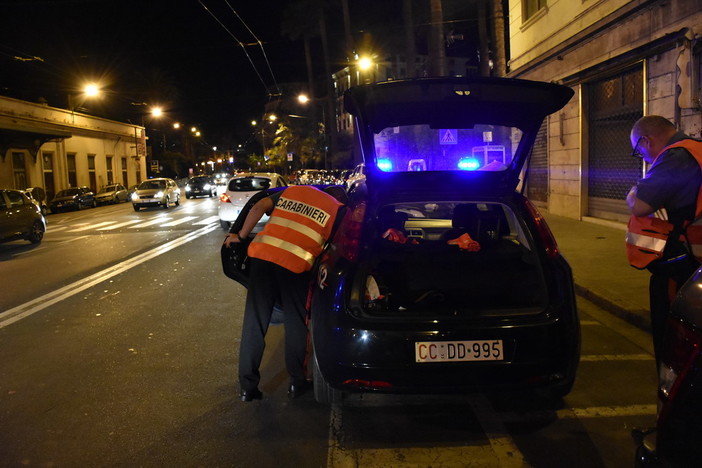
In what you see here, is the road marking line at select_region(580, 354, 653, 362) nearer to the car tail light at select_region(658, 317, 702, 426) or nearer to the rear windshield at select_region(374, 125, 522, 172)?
the rear windshield at select_region(374, 125, 522, 172)

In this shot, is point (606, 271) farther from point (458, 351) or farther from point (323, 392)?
point (323, 392)

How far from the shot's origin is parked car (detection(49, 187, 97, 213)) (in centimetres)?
2998

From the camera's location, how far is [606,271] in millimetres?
8078

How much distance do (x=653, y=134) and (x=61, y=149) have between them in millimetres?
39642

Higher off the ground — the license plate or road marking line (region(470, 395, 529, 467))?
the license plate

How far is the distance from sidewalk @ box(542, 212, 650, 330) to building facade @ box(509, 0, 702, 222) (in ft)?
4.54

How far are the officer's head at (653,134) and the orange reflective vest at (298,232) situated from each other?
7.03 feet

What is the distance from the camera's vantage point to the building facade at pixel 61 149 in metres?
31.4

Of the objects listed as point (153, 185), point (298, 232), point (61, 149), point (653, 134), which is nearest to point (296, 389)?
point (298, 232)

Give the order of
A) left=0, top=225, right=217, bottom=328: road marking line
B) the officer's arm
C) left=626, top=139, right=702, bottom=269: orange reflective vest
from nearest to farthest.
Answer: left=626, top=139, right=702, bottom=269: orange reflective vest < the officer's arm < left=0, top=225, right=217, bottom=328: road marking line

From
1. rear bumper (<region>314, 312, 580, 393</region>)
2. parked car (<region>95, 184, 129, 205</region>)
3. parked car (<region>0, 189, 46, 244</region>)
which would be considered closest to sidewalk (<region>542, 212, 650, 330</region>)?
rear bumper (<region>314, 312, 580, 393</region>)

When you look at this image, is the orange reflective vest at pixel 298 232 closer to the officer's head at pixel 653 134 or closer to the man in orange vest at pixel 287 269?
the man in orange vest at pixel 287 269

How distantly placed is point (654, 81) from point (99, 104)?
46.7 metres

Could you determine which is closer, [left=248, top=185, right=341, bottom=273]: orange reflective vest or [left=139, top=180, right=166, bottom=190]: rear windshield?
[left=248, top=185, right=341, bottom=273]: orange reflective vest
